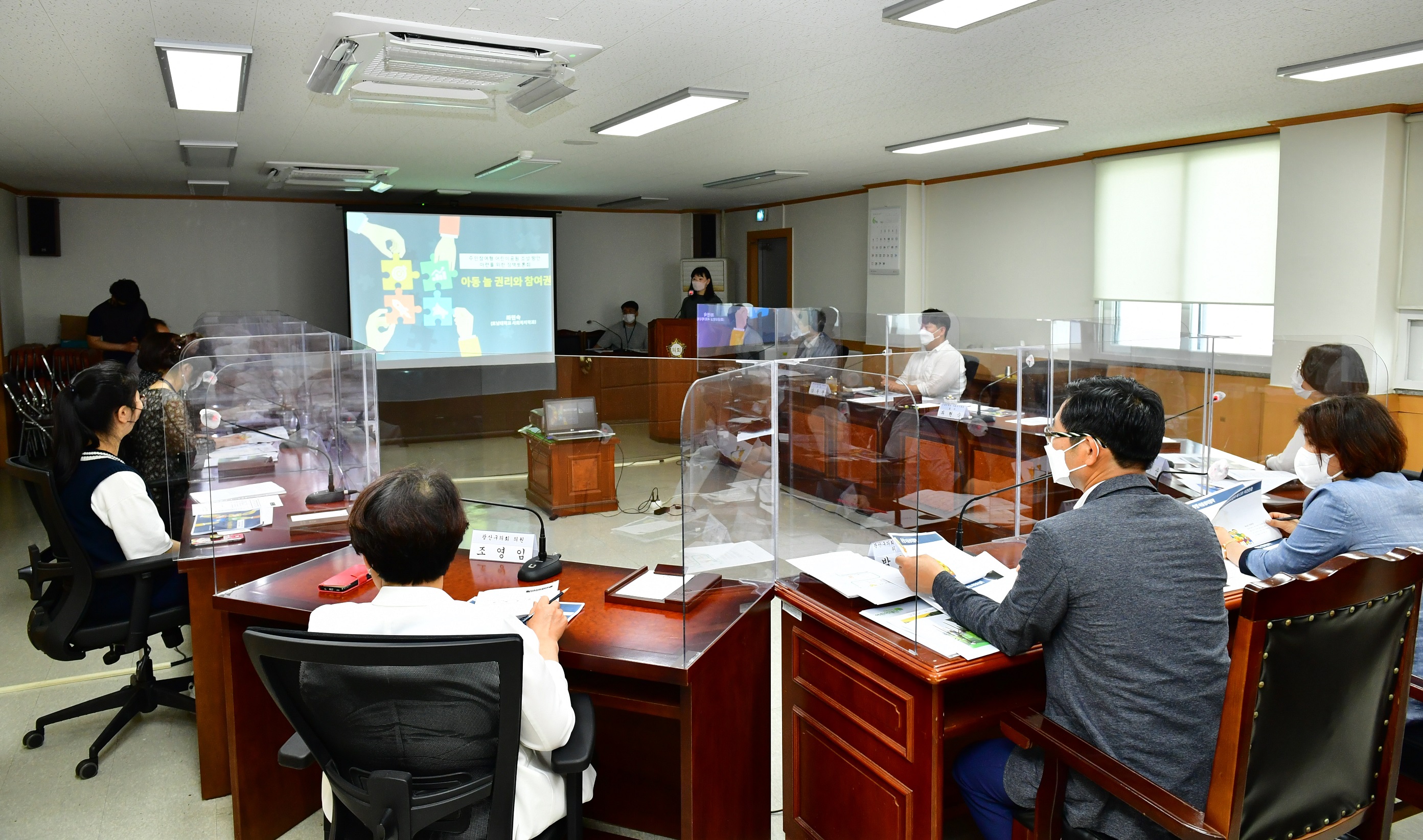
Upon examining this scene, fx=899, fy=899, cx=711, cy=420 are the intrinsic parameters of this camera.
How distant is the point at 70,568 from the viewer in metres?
2.95

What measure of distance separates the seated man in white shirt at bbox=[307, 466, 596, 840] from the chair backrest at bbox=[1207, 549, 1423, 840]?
3.93 ft

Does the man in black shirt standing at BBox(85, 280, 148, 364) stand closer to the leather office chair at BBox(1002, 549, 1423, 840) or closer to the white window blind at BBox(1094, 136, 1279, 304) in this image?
the white window blind at BBox(1094, 136, 1279, 304)

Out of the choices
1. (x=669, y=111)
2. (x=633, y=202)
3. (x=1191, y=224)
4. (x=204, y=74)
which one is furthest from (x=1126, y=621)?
(x=633, y=202)

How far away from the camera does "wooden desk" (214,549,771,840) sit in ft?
6.85

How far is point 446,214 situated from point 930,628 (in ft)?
27.9

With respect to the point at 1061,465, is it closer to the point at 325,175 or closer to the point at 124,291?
the point at 325,175

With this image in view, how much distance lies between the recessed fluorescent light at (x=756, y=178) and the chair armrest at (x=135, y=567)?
227 inches

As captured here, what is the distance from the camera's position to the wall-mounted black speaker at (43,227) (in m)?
8.80

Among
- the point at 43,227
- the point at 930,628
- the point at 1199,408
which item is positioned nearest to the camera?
the point at 930,628

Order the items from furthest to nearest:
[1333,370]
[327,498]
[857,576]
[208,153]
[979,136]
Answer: [208,153]
[979,136]
[1333,370]
[327,498]
[857,576]

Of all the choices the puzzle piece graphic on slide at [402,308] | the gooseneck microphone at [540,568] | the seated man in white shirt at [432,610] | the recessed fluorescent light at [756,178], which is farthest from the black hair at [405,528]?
the puzzle piece graphic on slide at [402,308]

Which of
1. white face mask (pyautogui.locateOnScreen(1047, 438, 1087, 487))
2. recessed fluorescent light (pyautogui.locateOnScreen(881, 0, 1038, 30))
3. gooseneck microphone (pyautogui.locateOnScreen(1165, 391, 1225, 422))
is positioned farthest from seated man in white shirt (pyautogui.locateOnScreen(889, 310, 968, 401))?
white face mask (pyautogui.locateOnScreen(1047, 438, 1087, 487))

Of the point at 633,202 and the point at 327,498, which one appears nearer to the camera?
the point at 327,498

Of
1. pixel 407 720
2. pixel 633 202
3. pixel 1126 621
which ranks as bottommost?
pixel 407 720
